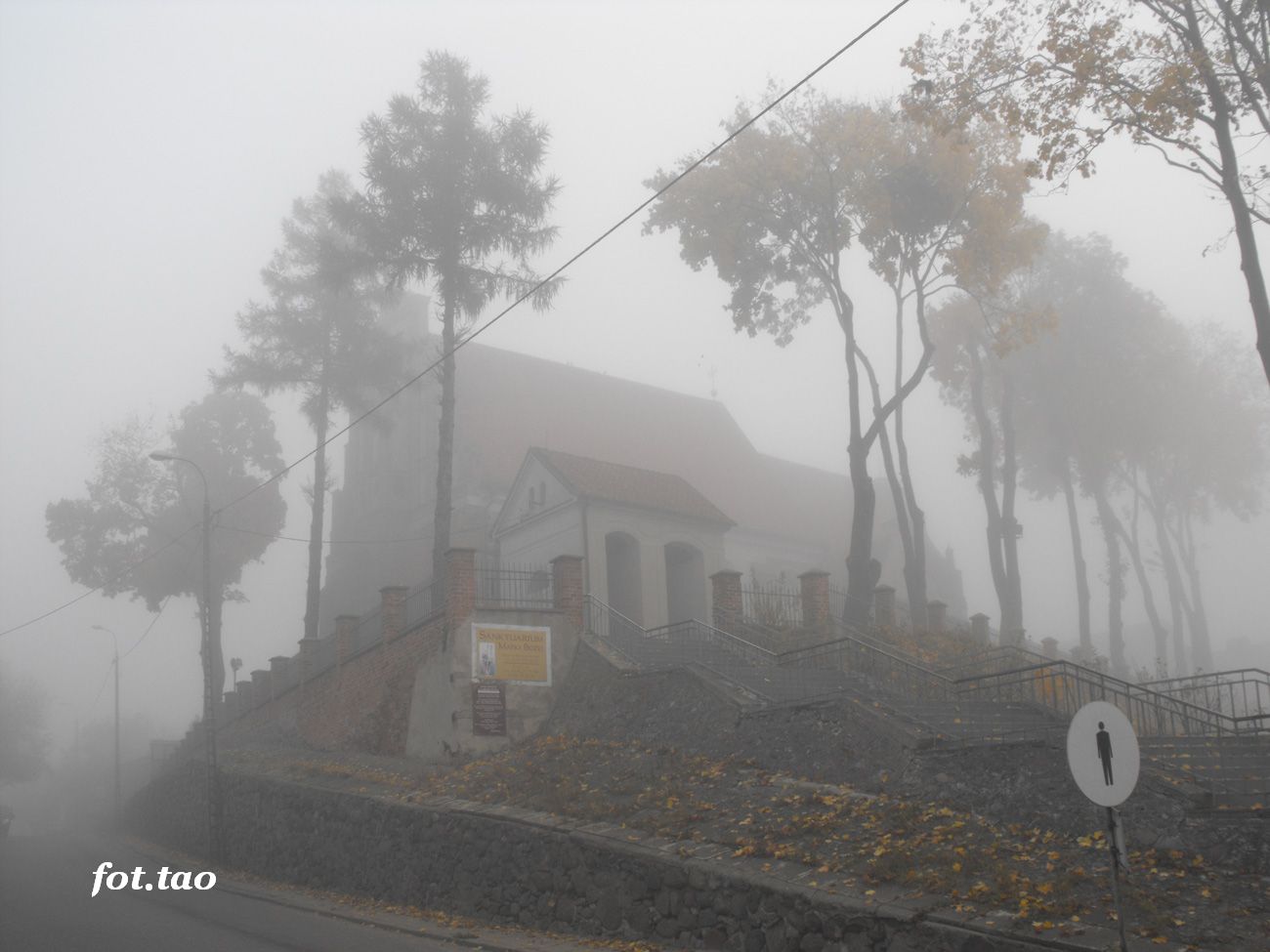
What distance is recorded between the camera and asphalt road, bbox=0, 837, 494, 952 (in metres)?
12.5

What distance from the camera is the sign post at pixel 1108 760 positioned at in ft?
26.9

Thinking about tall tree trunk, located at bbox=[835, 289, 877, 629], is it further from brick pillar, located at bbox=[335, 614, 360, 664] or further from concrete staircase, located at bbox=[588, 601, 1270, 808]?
brick pillar, located at bbox=[335, 614, 360, 664]

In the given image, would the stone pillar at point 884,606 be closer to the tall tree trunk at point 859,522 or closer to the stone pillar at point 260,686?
the tall tree trunk at point 859,522

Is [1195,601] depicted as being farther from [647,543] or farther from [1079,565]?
[647,543]

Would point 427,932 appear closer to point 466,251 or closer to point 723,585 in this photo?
point 723,585

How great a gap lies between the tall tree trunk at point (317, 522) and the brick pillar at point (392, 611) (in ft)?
27.7

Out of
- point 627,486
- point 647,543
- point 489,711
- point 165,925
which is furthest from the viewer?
point 627,486

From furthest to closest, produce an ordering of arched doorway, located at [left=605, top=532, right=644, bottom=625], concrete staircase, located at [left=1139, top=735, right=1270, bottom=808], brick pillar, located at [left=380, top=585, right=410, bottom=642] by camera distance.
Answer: arched doorway, located at [left=605, top=532, right=644, bottom=625] → brick pillar, located at [left=380, top=585, right=410, bottom=642] → concrete staircase, located at [left=1139, top=735, right=1270, bottom=808]

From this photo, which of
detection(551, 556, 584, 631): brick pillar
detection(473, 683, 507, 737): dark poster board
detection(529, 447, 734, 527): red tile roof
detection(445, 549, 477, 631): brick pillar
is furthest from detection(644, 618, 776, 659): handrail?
detection(529, 447, 734, 527): red tile roof

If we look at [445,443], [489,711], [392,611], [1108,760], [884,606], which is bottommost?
[1108,760]

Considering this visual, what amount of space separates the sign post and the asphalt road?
7.08m

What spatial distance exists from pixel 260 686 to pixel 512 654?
44.1 ft

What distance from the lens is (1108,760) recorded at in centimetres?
831

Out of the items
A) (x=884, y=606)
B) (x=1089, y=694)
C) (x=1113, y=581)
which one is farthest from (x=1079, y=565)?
(x=1089, y=694)
